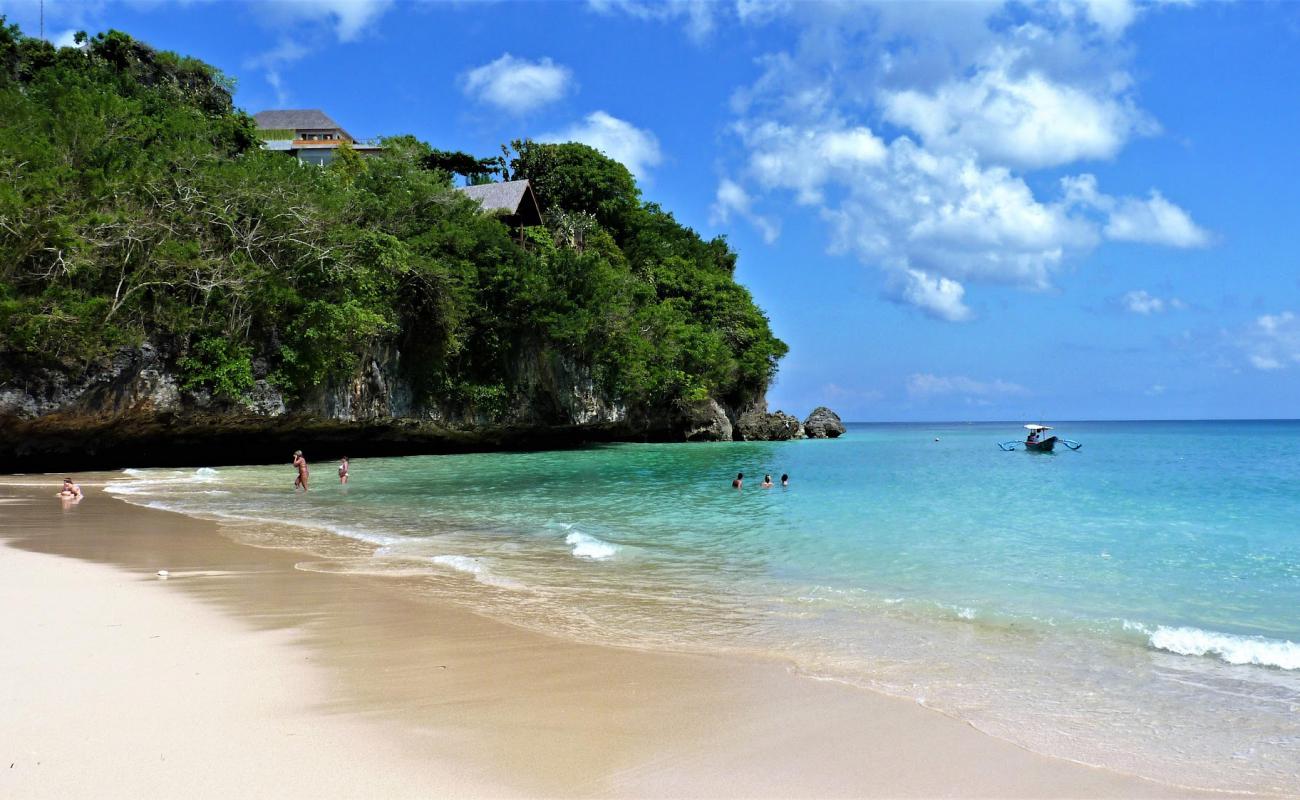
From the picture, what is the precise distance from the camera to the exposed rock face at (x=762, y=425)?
159 ft

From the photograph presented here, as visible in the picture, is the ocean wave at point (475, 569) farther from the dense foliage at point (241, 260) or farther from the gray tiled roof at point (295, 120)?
the gray tiled roof at point (295, 120)

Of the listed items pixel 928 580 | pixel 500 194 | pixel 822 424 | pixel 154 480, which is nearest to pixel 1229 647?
pixel 928 580

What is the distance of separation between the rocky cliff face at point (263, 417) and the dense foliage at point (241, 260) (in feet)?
1.78

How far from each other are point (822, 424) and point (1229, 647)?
A: 168 feet

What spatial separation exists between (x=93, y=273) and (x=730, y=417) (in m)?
35.3

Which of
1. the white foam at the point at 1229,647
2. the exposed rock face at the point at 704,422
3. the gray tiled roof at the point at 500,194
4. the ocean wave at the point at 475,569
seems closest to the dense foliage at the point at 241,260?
the gray tiled roof at the point at 500,194

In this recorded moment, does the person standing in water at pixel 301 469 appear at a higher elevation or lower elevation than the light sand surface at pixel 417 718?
higher

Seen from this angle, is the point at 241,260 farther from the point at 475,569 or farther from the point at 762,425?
the point at 762,425

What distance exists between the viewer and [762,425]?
49094 millimetres

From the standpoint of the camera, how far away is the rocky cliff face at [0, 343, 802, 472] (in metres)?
19.3

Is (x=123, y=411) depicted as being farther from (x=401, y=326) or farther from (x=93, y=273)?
(x=401, y=326)

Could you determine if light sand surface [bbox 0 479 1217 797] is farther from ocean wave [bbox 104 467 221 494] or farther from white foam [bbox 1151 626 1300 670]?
ocean wave [bbox 104 467 221 494]

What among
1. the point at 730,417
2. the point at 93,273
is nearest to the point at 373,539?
the point at 93,273

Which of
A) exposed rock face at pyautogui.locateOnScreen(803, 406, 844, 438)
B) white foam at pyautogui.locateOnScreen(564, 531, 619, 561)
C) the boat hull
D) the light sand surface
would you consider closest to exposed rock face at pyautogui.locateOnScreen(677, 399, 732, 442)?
exposed rock face at pyautogui.locateOnScreen(803, 406, 844, 438)
